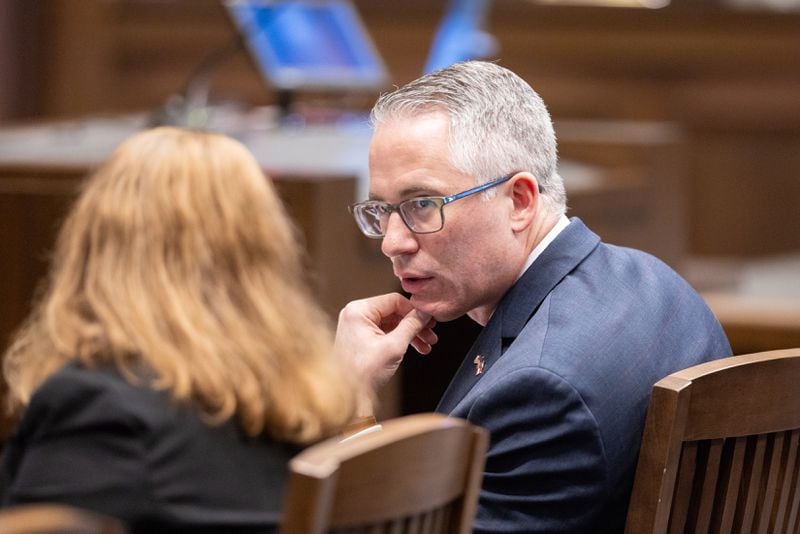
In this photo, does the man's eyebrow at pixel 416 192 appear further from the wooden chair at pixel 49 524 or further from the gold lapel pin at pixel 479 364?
the wooden chair at pixel 49 524

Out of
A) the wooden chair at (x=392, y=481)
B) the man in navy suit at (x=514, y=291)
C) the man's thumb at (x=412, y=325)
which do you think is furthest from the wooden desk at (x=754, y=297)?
the wooden chair at (x=392, y=481)

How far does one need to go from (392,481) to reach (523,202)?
653 mm

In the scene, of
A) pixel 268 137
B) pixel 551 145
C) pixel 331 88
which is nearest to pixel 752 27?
pixel 331 88

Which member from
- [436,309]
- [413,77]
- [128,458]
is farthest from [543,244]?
[413,77]

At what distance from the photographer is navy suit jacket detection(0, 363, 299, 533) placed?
1204 millimetres

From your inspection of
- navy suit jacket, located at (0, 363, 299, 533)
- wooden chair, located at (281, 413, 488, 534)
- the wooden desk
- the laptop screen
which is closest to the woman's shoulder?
navy suit jacket, located at (0, 363, 299, 533)

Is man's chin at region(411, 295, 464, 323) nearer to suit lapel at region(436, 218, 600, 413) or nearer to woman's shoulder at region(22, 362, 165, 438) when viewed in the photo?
suit lapel at region(436, 218, 600, 413)

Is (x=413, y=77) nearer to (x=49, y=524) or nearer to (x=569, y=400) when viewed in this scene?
(x=569, y=400)

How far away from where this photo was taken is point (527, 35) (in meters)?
6.38

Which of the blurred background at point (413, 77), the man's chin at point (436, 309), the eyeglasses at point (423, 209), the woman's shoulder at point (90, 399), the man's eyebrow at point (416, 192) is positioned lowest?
the woman's shoulder at point (90, 399)

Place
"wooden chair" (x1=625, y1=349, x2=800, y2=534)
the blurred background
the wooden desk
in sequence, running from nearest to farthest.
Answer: "wooden chair" (x1=625, y1=349, x2=800, y2=534) < the wooden desk < the blurred background

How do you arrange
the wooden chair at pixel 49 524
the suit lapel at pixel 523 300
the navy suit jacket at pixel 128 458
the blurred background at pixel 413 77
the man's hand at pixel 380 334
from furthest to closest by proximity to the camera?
the blurred background at pixel 413 77 < the man's hand at pixel 380 334 < the suit lapel at pixel 523 300 < the navy suit jacket at pixel 128 458 < the wooden chair at pixel 49 524

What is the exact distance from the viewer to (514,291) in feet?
5.49

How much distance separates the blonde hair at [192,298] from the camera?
1.27 meters
